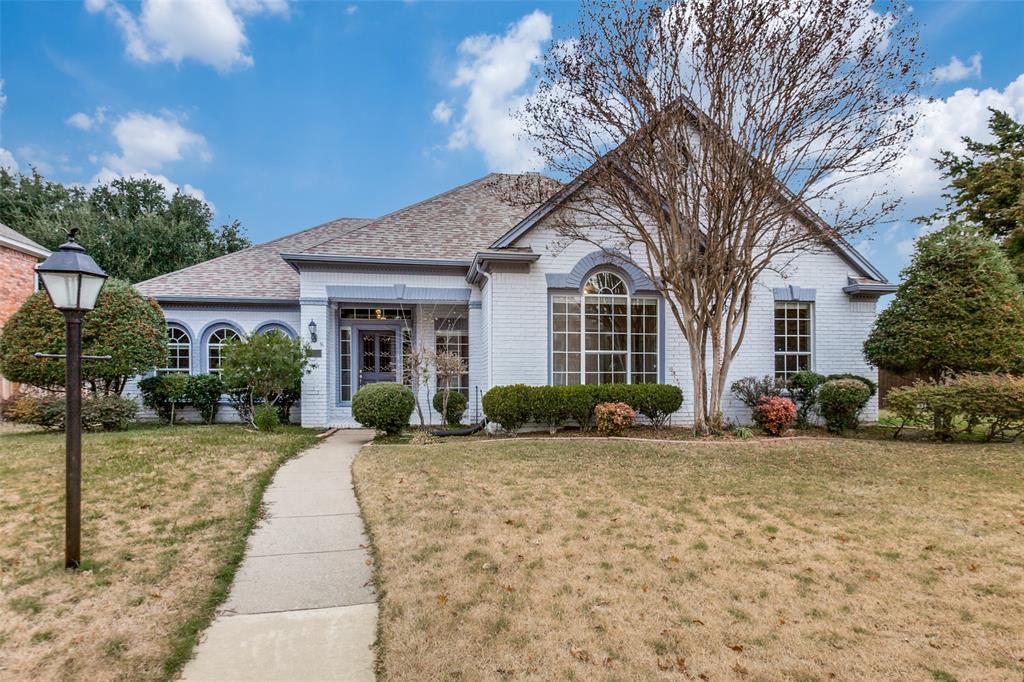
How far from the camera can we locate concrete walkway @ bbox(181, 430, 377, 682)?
295 centimetres

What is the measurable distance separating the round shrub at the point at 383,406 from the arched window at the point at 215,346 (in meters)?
6.25

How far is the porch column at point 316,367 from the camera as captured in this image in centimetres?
1289

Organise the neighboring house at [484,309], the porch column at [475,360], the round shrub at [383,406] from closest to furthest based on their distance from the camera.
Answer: the round shrub at [383,406] → the neighboring house at [484,309] → the porch column at [475,360]

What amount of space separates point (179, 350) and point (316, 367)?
4.90 metres

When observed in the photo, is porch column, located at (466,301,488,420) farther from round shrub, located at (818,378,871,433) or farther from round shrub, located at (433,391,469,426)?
round shrub, located at (818,378,871,433)

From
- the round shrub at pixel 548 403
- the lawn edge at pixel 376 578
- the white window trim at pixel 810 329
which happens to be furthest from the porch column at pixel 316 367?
the white window trim at pixel 810 329

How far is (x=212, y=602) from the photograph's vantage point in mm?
3689

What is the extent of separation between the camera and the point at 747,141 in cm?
1015

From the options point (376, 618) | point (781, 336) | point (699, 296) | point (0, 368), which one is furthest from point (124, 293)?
point (781, 336)

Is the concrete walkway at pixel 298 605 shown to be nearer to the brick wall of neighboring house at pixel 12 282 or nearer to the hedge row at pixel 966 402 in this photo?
the hedge row at pixel 966 402

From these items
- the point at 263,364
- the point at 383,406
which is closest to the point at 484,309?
the point at 383,406

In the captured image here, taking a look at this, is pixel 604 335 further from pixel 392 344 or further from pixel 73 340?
pixel 73 340

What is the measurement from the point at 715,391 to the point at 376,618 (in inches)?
365

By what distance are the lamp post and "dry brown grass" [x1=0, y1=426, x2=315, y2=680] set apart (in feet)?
1.20
